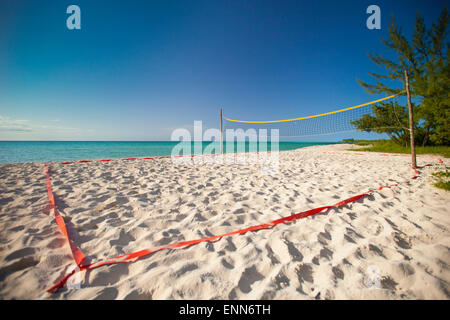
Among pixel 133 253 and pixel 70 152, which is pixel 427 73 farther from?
pixel 70 152

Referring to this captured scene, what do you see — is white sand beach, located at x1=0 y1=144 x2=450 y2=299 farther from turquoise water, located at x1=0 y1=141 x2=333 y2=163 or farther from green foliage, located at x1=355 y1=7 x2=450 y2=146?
turquoise water, located at x1=0 y1=141 x2=333 y2=163

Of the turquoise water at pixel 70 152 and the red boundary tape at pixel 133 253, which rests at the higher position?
the turquoise water at pixel 70 152

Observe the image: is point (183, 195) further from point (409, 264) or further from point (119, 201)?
point (409, 264)

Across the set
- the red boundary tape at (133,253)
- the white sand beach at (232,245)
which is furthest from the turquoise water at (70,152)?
the red boundary tape at (133,253)

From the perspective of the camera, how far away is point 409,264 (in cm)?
112

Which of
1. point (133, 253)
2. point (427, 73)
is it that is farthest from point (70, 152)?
point (427, 73)

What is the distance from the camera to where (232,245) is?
1400 mm

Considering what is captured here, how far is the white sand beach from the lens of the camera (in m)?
0.99

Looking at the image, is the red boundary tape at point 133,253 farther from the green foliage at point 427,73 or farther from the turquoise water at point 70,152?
the turquoise water at point 70,152

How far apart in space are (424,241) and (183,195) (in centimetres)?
257

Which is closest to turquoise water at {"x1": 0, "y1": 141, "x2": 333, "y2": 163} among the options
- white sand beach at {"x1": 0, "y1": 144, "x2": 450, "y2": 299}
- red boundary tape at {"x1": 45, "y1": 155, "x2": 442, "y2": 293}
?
white sand beach at {"x1": 0, "y1": 144, "x2": 450, "y2": 299}

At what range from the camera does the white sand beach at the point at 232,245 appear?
3.24 feet

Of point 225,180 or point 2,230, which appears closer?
point 2,230
